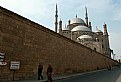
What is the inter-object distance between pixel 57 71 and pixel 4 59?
6.42 m

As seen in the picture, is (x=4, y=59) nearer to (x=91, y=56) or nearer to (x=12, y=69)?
(x=12, y=69)

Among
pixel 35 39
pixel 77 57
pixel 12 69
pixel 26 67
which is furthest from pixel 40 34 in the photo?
pixel 77 57

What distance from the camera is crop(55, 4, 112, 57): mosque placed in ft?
160

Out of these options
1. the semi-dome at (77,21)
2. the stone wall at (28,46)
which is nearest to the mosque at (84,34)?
the semi-dome at (77,21)

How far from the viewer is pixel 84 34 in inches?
2167

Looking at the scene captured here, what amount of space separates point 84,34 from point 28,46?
Answer: 146 ft

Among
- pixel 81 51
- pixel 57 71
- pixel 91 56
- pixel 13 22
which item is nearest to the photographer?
pixel 13 22

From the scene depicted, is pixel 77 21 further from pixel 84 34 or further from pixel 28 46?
pixel 28 46

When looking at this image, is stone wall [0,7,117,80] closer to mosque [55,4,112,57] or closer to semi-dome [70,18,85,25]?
mosque [55,4,112,57]

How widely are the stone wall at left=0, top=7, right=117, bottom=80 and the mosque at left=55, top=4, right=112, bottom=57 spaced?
1256 inches

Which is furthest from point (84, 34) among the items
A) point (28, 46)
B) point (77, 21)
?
point (28, 46)

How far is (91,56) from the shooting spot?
26.9m

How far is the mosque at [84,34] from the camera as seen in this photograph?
48875 mm

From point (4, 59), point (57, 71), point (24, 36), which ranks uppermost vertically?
point (24, 36)
